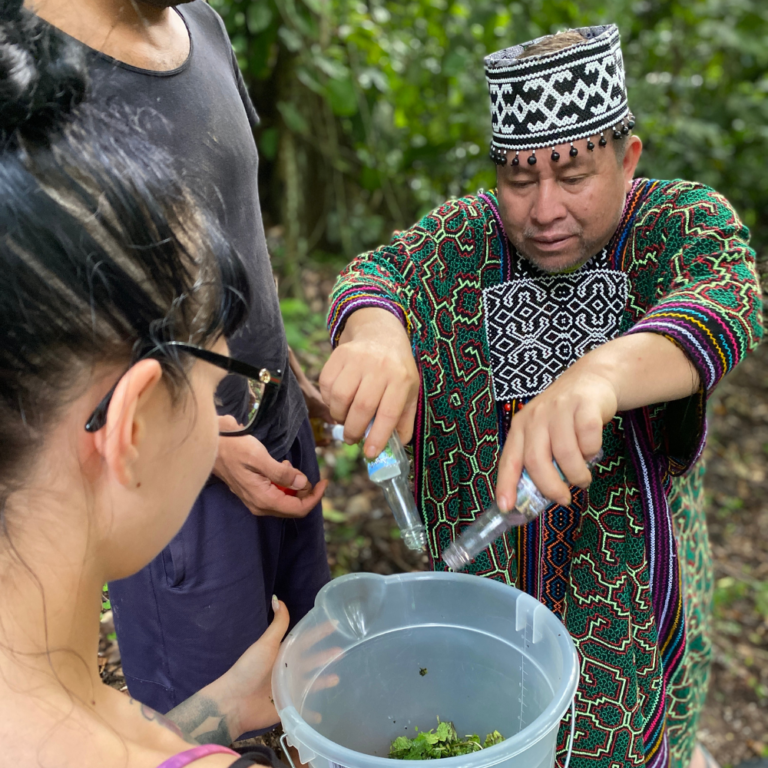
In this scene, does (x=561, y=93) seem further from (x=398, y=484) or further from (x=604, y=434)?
(x=398, y=484)

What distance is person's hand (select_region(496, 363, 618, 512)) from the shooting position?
1.10 metres

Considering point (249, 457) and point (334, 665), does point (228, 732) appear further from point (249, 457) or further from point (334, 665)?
point (249, 457)

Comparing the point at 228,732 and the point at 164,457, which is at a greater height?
the point at 164,457

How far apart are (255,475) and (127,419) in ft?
2.06

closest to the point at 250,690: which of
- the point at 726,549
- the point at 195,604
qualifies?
the point at 195,604

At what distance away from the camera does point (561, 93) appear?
4.66 feet

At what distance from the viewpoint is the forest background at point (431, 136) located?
3355mm

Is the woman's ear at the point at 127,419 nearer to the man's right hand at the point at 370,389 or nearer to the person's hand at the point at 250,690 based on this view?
the man's right hand at the point at 370,389

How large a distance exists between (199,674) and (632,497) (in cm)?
96

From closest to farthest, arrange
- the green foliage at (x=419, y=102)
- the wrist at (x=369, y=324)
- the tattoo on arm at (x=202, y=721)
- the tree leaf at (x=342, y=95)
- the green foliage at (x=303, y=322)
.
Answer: the tattoo on arm at (x=202, y=721) < the wrist at (x=369, y=324) < the tree leaf at (x=342, y=95) < the green foliage at (x=419, y=102) < the green foliage at (x=303, y=322)

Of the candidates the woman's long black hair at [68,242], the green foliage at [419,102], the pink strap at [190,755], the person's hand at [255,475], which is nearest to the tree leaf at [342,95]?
the green foliage at [419,102]

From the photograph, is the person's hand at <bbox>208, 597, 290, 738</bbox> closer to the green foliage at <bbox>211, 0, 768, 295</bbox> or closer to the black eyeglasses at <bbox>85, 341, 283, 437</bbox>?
the black eyeglasses at <bbox>85, 341, 283, 437</bbox>

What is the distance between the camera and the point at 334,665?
1280mm

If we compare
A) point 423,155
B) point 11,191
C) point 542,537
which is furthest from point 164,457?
point 423,155
